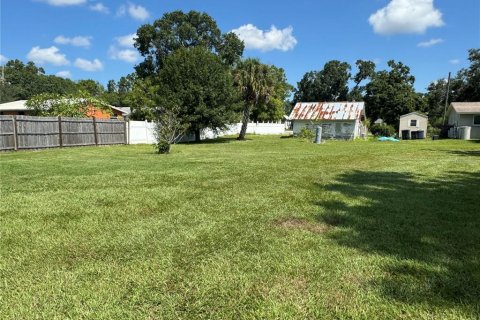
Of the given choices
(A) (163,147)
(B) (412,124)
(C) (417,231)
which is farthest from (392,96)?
(C) (417,231)

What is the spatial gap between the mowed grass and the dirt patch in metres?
0.01

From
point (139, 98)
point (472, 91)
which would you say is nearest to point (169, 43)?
point (139, 98)

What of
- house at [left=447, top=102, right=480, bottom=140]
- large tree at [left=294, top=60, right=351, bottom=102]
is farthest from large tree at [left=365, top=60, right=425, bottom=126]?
large tree at [left=294, top=60, right=351, bottom=102]

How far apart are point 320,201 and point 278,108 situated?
172ft

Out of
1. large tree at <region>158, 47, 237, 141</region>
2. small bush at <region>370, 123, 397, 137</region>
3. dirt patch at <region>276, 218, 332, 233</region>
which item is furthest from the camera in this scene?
small bush at <region>370, 123, 397, 137</region>

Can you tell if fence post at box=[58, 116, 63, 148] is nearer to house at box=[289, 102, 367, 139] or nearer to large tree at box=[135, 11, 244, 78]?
house at box=[289, 102, 367, 139]

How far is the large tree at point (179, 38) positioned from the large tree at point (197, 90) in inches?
906

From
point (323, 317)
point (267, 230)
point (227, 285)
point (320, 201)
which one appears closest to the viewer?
point (323, 317)

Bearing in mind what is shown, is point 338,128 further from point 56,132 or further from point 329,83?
point 329,83

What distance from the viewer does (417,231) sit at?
4.38 meters

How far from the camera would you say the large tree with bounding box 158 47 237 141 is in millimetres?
25484

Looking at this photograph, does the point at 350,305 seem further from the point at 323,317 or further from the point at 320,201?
the point at 320,201

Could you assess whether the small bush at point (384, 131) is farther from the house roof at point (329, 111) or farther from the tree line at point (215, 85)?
the tree line at point (215, 85)

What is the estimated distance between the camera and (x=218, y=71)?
27109 mm
